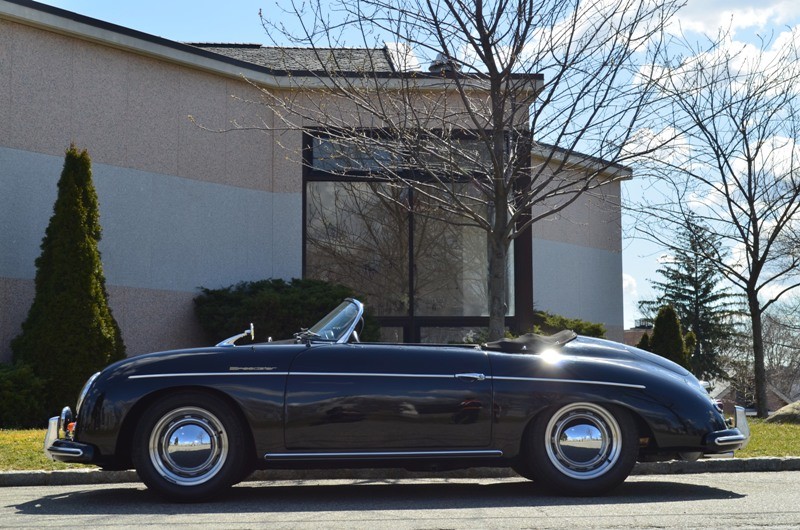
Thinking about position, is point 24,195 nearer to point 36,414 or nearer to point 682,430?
point 36,414

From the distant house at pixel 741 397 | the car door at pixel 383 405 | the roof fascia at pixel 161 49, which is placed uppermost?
the roof fascia at pixel 161 49

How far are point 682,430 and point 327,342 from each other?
244cm

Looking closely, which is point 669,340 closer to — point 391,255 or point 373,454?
point 391,255

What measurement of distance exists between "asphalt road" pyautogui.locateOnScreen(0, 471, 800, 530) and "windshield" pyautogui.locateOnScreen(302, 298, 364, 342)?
1087 millimetres

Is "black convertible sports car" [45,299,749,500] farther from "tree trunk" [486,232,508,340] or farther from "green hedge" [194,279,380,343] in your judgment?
"green hedge" [194,279,380,343]

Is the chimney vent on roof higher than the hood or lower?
higher

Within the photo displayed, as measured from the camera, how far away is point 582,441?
22.7ft

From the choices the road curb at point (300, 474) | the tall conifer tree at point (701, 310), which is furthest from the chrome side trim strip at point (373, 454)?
the tall conifer tree at point (701, 310)

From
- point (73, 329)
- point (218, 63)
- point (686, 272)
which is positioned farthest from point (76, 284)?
point (686, 272)

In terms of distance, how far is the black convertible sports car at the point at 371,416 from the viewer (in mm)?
6727

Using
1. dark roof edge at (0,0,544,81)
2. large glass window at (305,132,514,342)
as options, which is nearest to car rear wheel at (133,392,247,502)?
dark roof edge at (0,0,544,81)

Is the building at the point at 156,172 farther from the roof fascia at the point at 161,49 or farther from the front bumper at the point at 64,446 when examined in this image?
the front bumper at the point at 64,446

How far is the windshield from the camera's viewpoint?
7188mm

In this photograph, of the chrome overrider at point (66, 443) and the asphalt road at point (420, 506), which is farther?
the chrome overrider at point (66, 443)
